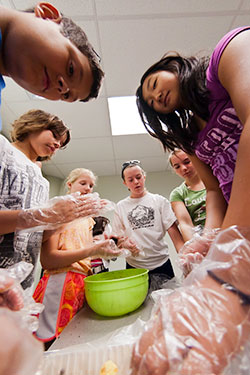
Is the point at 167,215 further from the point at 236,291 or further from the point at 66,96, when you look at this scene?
the point at 236,291

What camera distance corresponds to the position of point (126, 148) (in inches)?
103

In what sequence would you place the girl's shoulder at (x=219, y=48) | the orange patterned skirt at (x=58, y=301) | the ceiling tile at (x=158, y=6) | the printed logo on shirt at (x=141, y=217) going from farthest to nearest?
the printed logo on shirt at (x=141, y=217) → the ceiling tile at (x=158, y=6) → the orange patterned skirt at (x=58, y=301) → the girl's shoulder at (x=219, y=48)

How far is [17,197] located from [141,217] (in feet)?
2.86

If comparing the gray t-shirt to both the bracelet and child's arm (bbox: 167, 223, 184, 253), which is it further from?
child's arm (bbox: 167, 223, 184, 253)

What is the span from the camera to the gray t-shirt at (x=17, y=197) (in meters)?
0.74

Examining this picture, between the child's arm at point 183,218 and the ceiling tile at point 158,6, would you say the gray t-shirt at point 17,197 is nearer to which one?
the child's arm at point 183,218

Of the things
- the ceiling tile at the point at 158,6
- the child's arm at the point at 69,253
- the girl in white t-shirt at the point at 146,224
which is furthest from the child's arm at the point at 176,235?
the ceiling tile at the point at 158,6

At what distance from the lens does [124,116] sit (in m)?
2.06

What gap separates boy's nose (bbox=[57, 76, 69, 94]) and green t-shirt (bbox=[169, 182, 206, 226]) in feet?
3.00

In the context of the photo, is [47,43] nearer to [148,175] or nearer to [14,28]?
[14,28]

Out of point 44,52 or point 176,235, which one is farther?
point 176,235

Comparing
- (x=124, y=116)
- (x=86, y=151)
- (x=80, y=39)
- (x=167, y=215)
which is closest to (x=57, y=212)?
(x=80, y=39)

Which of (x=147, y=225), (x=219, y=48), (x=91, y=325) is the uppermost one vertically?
(x=219, y=48)

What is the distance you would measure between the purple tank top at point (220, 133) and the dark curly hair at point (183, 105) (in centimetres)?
3
